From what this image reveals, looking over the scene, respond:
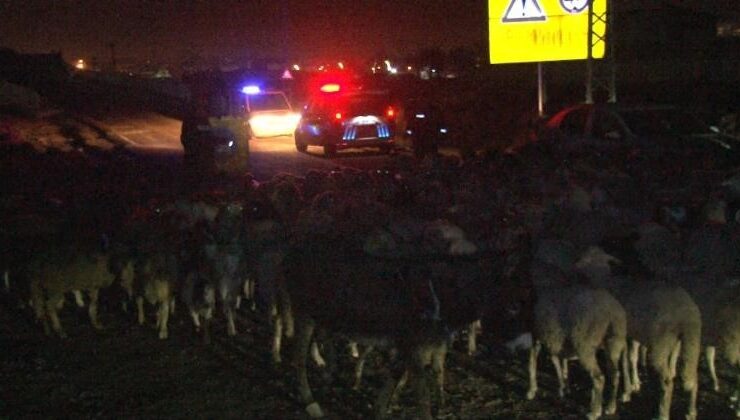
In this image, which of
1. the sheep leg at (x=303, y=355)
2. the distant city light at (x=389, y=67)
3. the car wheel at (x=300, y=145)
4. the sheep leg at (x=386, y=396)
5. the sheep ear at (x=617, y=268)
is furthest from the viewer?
the distant city light at (x=389, y=67)

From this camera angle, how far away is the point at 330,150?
2680 centimetres

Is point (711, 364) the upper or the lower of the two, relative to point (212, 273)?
lower

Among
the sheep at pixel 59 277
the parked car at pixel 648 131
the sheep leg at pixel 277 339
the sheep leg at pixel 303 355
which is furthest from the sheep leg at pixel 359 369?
the parked car at pixel 648 131

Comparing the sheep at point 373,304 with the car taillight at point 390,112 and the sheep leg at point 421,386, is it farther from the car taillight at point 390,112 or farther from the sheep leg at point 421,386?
the car taillight at point 390,112

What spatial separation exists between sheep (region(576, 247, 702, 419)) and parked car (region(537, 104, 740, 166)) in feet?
29.3

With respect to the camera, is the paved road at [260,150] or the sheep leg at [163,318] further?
the paved road at [260,150]

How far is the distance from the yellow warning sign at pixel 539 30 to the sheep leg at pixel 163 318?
772 inches

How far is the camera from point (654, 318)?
7086 mm

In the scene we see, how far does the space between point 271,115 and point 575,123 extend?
15.3 m

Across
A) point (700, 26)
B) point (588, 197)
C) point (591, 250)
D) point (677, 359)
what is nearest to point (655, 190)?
point (588, 197)

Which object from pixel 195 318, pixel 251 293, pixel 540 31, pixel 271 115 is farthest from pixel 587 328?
pixel 271 115

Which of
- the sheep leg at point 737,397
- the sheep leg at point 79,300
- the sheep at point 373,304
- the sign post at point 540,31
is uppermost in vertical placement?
the sign post at point 540,31

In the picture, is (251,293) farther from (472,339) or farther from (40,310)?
(472,339)

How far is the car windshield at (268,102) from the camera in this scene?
31375 millimetres
